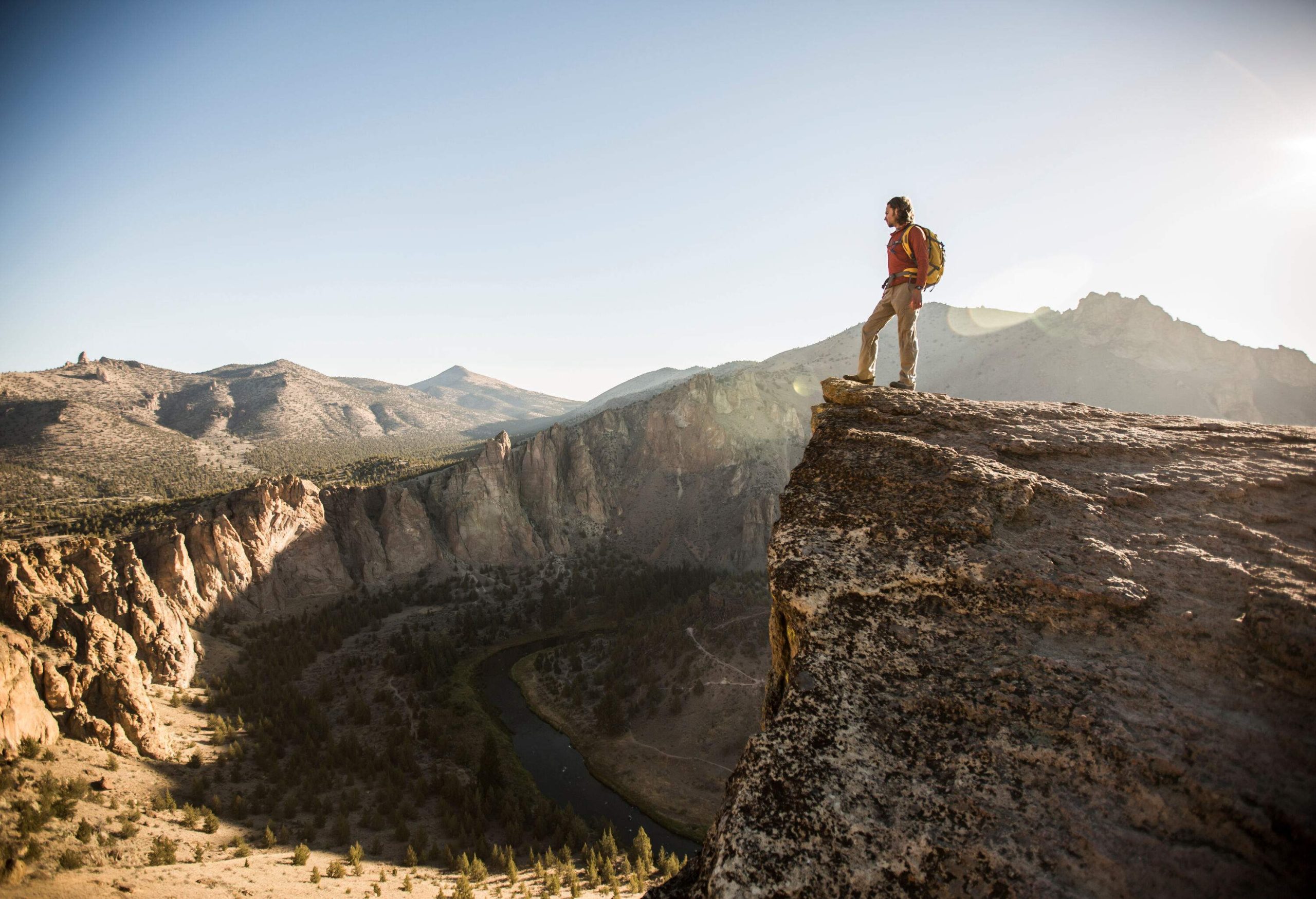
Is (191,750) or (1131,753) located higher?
(1131,753)

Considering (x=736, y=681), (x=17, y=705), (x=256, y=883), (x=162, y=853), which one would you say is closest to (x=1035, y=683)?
(x=256, y=883)

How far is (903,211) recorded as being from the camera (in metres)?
7.09

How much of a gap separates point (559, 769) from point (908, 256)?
101 ft

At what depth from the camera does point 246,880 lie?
609 inches

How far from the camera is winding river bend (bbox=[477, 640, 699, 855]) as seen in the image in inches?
968

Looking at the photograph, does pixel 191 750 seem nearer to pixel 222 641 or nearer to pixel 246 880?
pixel 246 880

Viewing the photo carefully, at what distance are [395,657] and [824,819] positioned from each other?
4082 centimetres

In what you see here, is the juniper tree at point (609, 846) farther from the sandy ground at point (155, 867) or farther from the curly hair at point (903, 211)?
the curly hair at point (903, 211)

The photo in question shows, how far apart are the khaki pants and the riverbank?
22302mm

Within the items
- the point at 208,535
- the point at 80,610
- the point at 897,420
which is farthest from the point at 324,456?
the point at 897,420

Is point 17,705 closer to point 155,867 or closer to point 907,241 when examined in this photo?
point 155,867

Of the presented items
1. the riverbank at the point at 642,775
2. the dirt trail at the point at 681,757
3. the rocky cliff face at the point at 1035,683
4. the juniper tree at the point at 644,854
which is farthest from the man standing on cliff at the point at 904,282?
the dirt trail at the point at 681,757

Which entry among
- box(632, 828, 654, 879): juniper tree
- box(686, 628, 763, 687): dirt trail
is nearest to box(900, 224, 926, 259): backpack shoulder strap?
box(632, 828, 654, 879): juniper tree

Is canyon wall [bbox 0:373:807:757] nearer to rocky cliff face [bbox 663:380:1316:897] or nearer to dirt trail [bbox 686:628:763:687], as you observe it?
dirt trail [bbox 686:628:763:687]
